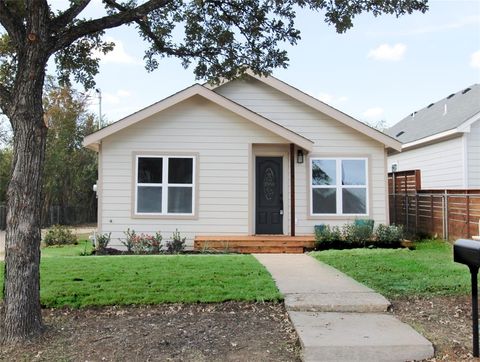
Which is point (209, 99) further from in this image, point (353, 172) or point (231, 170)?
point (353, 172)

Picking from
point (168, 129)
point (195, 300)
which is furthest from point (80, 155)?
point (195, 300)

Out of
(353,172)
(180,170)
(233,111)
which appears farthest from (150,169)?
(353,172)

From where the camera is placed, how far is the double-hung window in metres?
11.9

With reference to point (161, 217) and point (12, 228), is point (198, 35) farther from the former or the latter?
point (161, 217)

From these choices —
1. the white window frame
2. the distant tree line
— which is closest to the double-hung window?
the white window frame

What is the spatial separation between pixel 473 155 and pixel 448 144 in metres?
1.19

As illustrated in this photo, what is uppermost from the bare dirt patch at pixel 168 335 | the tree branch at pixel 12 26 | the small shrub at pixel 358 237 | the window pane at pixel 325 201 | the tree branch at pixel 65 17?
the tree branch at pixel 65 17

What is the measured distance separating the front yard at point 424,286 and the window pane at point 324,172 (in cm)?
235

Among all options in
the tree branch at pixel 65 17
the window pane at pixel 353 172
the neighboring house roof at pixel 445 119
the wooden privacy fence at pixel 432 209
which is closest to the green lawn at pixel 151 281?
the tree branch at pixel 65 17

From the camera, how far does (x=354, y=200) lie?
1234cm

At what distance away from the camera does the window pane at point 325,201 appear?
485 inches

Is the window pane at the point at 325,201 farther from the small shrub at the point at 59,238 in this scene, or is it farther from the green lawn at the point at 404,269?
the small shrub at the point at 59,238

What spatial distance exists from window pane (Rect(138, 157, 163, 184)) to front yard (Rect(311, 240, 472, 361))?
4594mm

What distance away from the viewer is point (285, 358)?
417 centimetres
